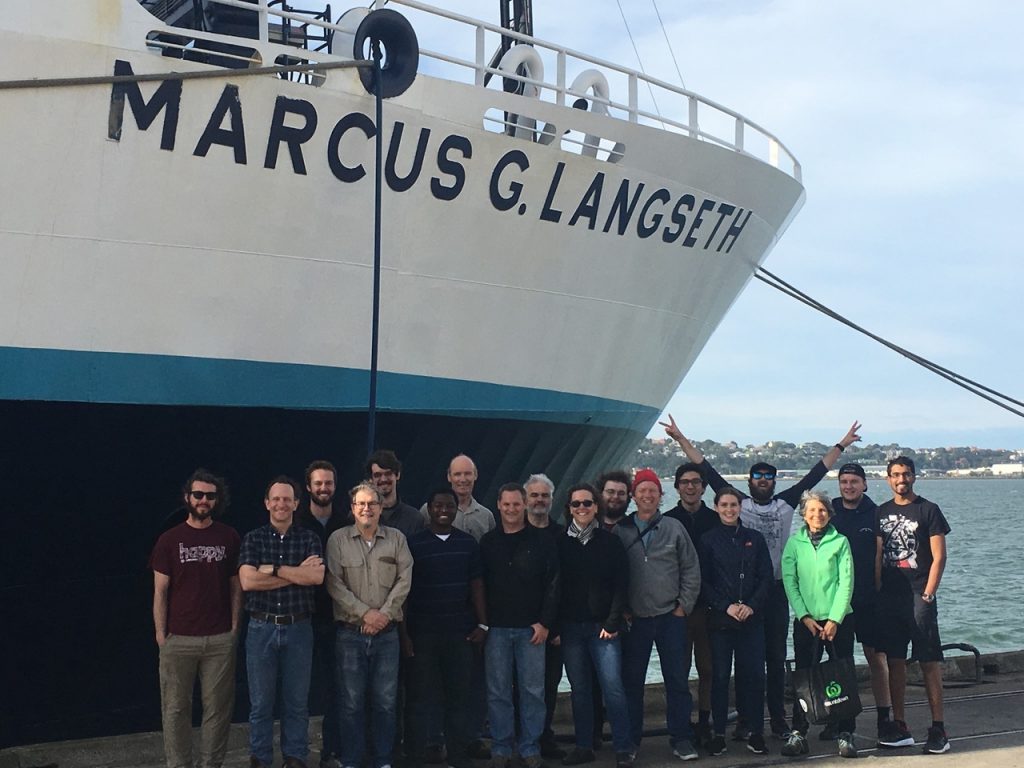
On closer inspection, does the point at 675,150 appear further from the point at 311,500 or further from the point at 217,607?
the point at 217,607

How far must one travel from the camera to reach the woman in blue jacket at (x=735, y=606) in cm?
689

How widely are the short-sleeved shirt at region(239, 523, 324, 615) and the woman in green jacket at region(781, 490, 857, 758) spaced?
2.74m

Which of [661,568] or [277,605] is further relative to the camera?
[661,568]

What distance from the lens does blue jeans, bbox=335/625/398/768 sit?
616 centimetres

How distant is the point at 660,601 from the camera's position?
6.77 meters

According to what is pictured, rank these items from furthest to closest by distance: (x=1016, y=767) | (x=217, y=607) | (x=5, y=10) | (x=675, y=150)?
(x=675, y=150) → (x=5, y=10) → (x=1016, y=767) → (x=217, y=607)

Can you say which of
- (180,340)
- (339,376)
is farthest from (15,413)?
(339,376)

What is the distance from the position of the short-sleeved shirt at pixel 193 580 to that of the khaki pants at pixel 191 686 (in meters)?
0.07

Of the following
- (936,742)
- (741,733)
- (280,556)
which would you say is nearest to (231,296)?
(280,556)

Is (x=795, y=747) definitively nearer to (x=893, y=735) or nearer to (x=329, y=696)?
(x=893, y=735)

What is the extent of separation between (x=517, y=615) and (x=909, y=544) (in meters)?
2.39

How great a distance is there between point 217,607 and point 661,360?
5.12 m

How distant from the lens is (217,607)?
19.5 feet

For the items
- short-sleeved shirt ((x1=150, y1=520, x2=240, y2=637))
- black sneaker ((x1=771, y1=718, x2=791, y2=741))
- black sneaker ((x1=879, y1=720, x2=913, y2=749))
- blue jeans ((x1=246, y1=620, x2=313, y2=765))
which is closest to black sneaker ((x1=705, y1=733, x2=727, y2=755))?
black sneaker ((x1=771, y1=718, x2=791, y2=741))
